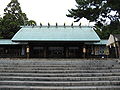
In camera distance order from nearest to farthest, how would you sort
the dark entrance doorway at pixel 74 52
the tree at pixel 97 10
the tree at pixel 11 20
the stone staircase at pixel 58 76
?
the stone staircase at pixel 58 76 → the tree at pixel 97 10 → the dark entrance doorway at pixel 74 52 → the tree at pixel 11 20

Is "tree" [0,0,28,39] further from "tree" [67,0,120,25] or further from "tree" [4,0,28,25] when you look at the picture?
"tree" [67,0,120,25]

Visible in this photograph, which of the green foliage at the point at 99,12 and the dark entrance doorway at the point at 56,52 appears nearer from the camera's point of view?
the green foliage at the point at 99,12

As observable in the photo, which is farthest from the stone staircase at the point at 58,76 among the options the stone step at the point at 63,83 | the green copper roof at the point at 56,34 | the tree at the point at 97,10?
the green copper roof at the point at 56,34

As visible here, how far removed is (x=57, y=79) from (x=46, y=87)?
1143mm

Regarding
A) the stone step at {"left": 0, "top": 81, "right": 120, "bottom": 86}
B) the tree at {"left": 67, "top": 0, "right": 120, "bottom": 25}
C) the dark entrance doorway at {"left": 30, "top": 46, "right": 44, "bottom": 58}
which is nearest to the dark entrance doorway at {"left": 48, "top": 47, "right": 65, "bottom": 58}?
the dark entrance doorway at {"left": 30, "top": 46, "right": 44, "bottom": 58}

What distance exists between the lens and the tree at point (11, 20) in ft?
110

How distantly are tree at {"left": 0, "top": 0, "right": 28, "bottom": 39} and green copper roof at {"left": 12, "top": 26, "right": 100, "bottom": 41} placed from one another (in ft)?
29.5

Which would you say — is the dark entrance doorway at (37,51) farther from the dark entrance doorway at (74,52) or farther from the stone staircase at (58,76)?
the stone staircase at (58,76)

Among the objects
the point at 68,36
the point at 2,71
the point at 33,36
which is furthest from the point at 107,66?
the point at 33,36

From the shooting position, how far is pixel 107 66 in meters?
11.1

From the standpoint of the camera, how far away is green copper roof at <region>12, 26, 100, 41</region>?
2167cm

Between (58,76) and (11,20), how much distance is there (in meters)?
27.3

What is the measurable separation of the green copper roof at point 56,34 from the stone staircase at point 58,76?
406 inches

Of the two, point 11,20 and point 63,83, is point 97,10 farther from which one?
point 11,20
